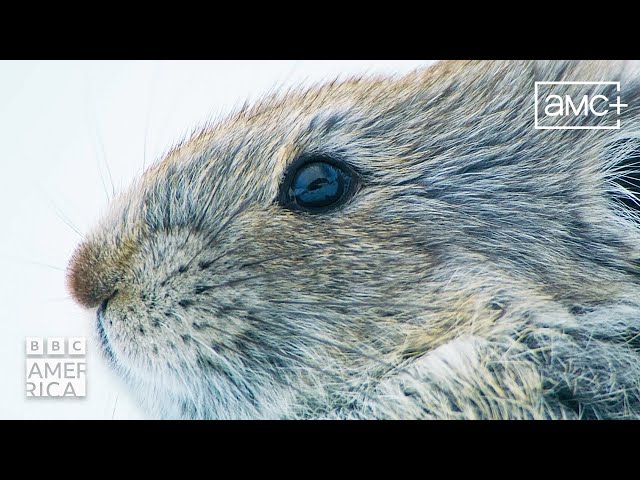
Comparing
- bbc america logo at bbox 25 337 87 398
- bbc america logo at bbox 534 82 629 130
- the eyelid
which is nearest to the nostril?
bbc america logo at bbox 25 337 87 398

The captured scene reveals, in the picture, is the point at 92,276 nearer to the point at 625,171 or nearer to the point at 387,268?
the point at 387,268

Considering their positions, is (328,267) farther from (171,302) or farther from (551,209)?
(551,209)

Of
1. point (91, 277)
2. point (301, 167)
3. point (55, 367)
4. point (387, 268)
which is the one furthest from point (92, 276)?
point (387, 268)

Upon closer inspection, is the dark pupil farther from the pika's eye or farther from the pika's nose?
the pika's nose

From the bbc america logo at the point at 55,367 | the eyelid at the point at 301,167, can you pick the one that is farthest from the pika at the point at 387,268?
the bbc america logo at the point at 55,367

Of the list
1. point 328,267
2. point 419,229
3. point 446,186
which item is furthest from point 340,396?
point 446,186
